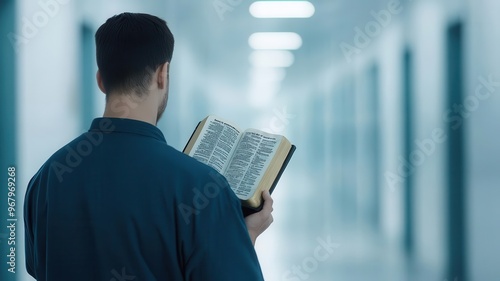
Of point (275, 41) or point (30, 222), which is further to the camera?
point (275, 41)

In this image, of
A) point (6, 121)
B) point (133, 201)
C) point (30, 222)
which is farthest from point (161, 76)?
point (6, 121)

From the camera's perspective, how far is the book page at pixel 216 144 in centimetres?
104

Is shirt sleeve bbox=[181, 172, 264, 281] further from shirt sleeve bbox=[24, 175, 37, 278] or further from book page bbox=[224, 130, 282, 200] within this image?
shirt sleeve bbox=[24, 175, 37, 278]

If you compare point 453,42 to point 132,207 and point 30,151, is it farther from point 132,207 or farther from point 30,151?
point 132,207

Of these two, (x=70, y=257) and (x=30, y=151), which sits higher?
(x=30, y=151)

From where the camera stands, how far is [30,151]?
7.95ft

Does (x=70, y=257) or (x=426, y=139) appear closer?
(x=70, y=257)

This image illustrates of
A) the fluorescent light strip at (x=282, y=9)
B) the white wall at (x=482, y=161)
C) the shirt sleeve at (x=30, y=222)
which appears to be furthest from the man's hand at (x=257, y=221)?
the white wall at (x=482, y=161)

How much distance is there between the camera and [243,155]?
1037 millimetres

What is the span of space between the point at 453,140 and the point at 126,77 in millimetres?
1928

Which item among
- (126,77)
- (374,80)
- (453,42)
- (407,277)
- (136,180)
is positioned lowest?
(407,277)

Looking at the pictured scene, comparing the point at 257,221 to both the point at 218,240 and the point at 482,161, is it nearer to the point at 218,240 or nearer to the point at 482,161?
the point at 218,240

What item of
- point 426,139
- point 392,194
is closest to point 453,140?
point 426,139

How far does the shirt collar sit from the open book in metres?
0.21
